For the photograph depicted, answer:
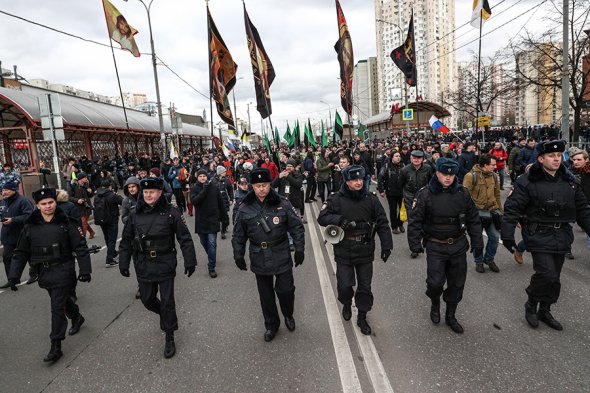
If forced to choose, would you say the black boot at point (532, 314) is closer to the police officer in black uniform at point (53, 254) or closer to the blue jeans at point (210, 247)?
the blue jeans at point (210, 247)

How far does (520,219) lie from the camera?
156 inches

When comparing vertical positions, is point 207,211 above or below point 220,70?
below

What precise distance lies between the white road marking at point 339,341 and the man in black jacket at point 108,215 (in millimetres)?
3924

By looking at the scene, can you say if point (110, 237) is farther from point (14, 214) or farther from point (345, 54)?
point (345, 54)

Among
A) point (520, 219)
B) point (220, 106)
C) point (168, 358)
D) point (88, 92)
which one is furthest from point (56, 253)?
point (88, 92)

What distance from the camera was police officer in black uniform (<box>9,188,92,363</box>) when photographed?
383cm

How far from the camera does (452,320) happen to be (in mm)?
3920

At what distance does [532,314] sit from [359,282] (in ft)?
5.98

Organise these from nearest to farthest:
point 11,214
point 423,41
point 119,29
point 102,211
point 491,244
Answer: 1. point 491,244
2. point 11,214
3. point 102,211
4. point 119,29
5. point 423,41

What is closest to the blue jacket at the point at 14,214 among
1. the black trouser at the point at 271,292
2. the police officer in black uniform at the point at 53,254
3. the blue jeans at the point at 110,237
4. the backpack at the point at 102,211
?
the backpack at the point at 102,211

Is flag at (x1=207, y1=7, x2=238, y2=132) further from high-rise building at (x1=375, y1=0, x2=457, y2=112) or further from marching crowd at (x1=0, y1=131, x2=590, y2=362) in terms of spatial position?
high-rise building at (x1=375, y1=0, x2=457, y2=112)

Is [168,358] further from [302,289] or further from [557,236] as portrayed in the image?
[557,236]

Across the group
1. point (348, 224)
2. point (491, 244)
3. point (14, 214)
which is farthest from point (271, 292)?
point (14, 214)

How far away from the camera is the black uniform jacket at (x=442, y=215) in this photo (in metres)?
3.87
